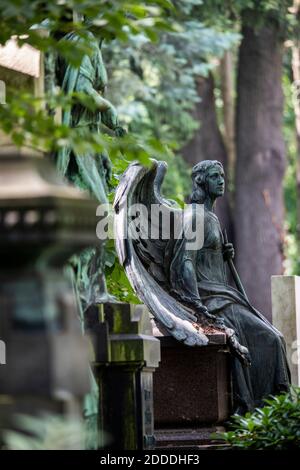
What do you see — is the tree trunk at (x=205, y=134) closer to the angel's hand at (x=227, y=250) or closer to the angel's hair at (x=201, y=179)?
the angel's hair at (x=201, y=179)

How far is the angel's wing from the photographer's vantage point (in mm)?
11766

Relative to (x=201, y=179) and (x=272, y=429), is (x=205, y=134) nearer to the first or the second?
(x=201, y=179)

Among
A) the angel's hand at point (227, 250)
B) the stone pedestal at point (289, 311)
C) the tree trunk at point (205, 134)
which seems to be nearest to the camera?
the angel's hand at point (227, 250)

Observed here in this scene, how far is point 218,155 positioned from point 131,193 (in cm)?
1792

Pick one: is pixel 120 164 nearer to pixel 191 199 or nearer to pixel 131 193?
pixel 191 199

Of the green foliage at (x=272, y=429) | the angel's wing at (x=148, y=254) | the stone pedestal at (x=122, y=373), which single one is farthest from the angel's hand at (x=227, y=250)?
the stone pedestal at (x=122, y=373)

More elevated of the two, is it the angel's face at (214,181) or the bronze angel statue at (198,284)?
the angel's face at (214,181)

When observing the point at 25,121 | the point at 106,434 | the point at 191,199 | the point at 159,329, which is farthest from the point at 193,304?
the point at 25,121

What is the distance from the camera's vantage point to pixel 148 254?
40.5 ft

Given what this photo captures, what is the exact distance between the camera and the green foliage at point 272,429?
968 centimetres

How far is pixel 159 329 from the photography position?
12.0 m

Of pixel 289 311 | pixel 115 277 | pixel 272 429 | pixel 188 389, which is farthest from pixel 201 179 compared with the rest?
pixel 272 429

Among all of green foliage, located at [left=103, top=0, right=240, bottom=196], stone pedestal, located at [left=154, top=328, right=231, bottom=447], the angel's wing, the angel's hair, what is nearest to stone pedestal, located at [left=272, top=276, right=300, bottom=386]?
the angel's hair

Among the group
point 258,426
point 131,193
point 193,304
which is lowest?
point 258,426
